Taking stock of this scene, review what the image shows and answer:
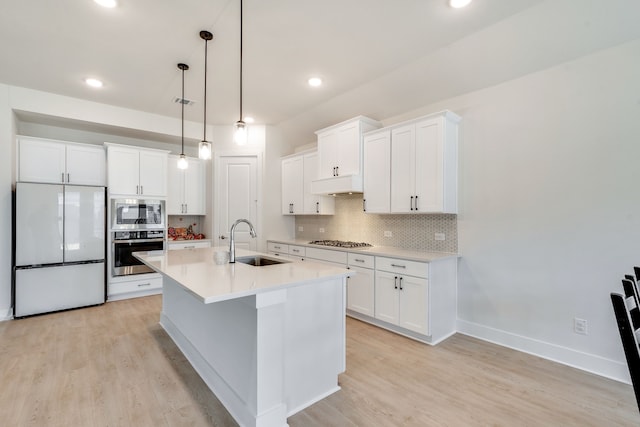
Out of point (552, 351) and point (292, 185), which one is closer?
point (552, 351)

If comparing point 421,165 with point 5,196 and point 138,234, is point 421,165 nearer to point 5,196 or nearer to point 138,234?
point 138,234

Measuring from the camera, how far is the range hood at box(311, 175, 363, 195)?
380cm

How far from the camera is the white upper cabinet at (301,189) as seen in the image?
4.65 m

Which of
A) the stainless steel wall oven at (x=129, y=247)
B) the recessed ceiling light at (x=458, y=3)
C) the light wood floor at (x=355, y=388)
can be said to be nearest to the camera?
the light wood floor at (x=355, y=388)

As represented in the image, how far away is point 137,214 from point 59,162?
1131 millimetres

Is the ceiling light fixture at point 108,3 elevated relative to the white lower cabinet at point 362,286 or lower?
elevated

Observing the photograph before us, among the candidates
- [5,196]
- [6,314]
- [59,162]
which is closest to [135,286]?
[6,314]

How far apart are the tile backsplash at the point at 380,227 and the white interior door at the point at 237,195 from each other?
0.93 m

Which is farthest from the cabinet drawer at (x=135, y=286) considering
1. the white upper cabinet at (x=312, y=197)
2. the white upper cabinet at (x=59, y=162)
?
the white upper cabinet at (x=312, y=197)

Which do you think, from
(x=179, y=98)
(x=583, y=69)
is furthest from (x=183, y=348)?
(x=583, y=69)

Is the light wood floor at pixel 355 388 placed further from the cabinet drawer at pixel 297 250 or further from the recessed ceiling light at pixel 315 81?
the recessed ceiling light at pixel 315 81

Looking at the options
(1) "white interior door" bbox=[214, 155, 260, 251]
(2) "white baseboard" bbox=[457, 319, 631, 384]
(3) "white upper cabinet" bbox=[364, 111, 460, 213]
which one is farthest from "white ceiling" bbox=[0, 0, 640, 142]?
(2) "white baseboard" bbox=[457, 319, 631, 384]

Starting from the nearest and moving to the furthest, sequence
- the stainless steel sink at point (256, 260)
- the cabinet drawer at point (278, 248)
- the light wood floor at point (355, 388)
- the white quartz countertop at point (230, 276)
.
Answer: the white quartz countertop at point (230, 276)
the light wood floor at point (355, 388)
the stainless steel sink at point (256, 260)
the cabinet drawer at point (278, 248)

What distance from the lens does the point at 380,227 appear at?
13.3 feet
